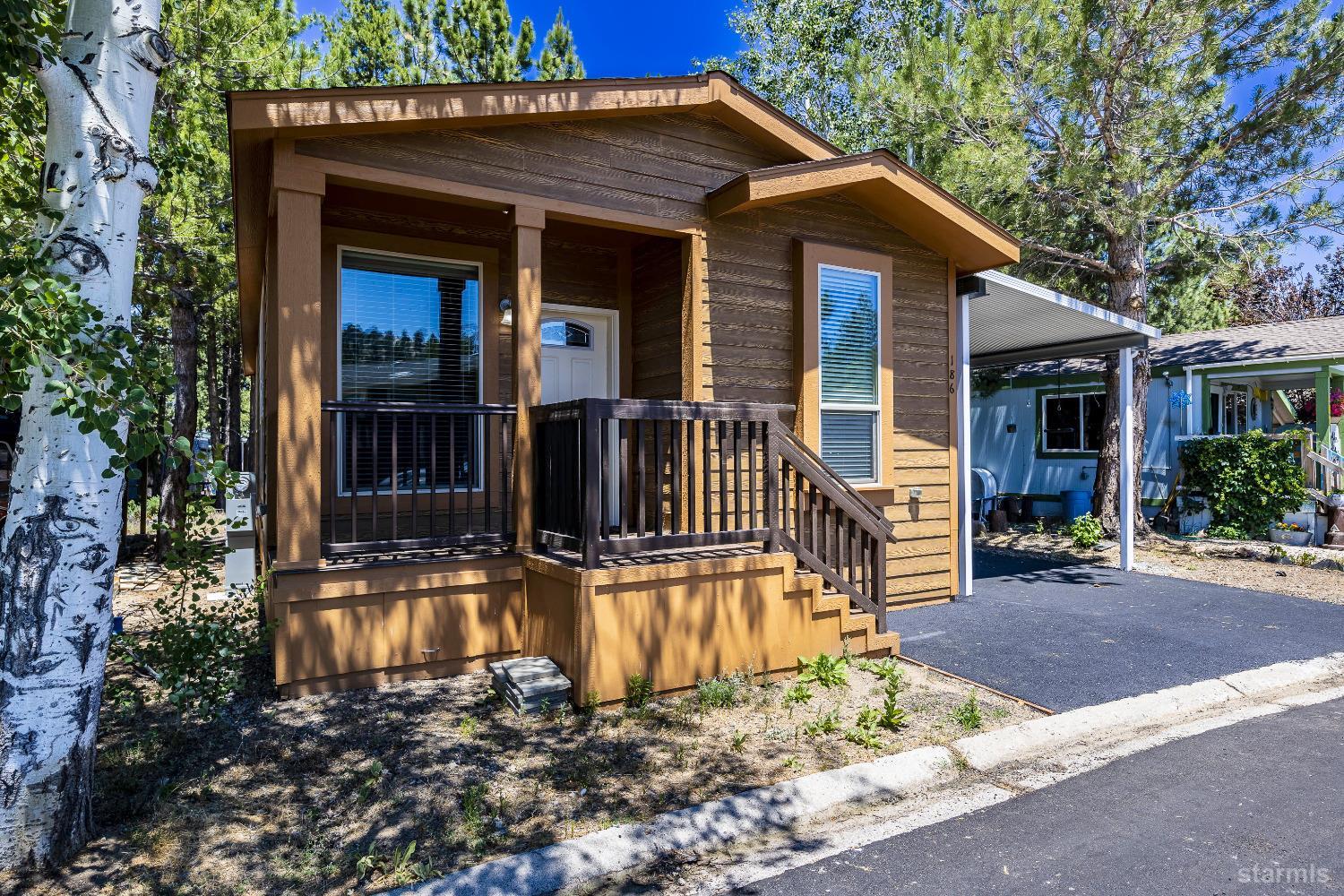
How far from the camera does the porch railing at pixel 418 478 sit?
15.0ft

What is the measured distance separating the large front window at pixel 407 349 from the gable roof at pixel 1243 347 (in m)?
10.5

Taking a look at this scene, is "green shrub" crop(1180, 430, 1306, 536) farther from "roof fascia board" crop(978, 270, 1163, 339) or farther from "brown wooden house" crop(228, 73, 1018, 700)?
"brown wooden house" crop(228, 73, 1018, 700)

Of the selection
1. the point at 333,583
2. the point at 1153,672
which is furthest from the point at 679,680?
the point at 1153,672

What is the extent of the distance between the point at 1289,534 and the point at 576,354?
35.3 ft

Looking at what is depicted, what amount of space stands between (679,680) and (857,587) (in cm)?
154

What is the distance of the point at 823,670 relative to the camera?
481 cm

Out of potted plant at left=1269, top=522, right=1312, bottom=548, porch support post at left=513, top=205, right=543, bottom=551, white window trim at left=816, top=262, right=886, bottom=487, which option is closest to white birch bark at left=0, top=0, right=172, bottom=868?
porch support post at left=513, top=205, right=543, bottom=551

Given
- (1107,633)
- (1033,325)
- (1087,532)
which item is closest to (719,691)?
(1107,633)

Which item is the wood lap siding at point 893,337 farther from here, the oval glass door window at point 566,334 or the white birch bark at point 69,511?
the white birch bark at point 69,511

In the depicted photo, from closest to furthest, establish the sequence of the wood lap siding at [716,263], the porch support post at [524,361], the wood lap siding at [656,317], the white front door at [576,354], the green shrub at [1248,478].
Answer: the porch support post at [524,361] < the wood lap siding at [716,263] < the wood lap siding at [656,317] < the white front door at [576,354] < the green shrub at [1248,478]

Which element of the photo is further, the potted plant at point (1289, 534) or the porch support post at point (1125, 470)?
the potted plant at point (1289, 534)

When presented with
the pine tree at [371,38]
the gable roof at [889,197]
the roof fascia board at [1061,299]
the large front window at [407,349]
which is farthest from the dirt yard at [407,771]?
the pine tree at [371,38]

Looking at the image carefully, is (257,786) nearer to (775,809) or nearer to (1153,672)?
(775,809)

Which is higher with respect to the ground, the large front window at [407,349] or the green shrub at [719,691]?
the large front window at [407,349]
